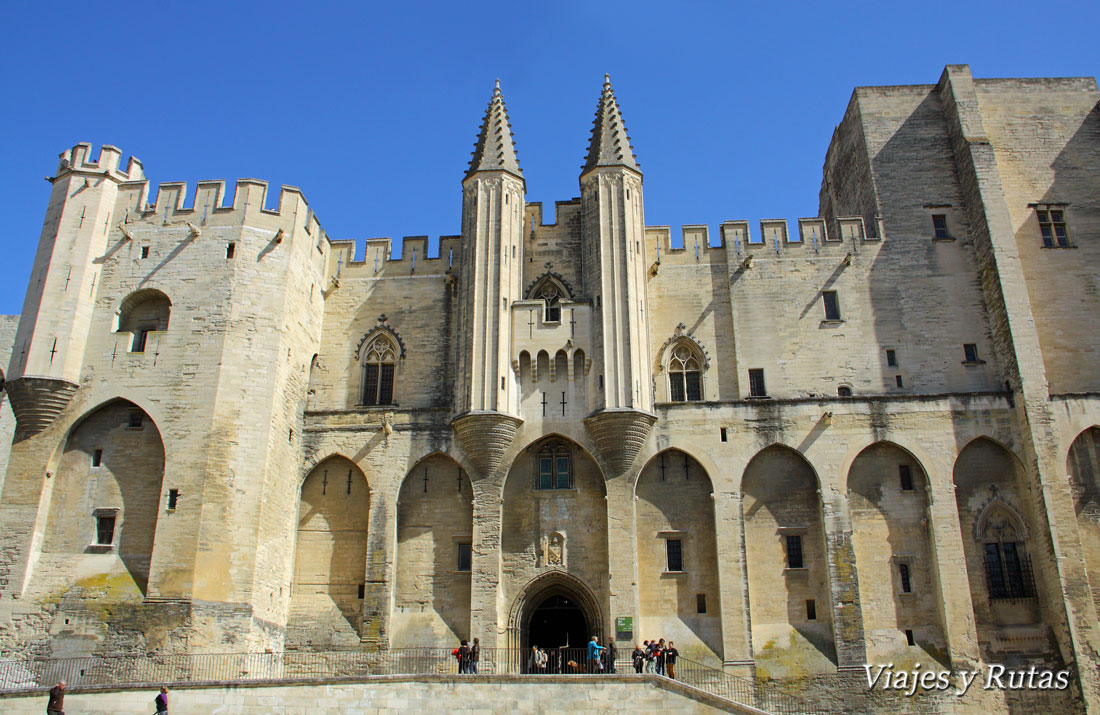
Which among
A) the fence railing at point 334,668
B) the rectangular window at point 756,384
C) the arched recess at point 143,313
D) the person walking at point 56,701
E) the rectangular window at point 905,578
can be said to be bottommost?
the person walking at point 56,701

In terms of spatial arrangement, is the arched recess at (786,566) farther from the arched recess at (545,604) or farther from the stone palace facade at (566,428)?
the arched recess at (545,604)

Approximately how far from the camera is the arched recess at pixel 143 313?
25.1m

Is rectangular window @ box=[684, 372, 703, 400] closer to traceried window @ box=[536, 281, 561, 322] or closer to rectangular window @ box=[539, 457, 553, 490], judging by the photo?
traceried window @ box=[536, 281, 561, 322]

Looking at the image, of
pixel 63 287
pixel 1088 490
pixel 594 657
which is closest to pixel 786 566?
pixel 594 657

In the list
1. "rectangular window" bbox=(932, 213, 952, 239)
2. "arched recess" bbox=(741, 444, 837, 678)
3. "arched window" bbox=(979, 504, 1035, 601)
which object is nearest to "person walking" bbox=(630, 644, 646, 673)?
"arched recess" bbox=(741, 444, 837, 678)

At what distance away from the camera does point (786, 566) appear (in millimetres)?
24203

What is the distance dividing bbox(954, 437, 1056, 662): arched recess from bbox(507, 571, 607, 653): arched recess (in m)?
9.61

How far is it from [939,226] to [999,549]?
397 inches

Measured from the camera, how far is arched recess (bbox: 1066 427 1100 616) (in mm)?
23469

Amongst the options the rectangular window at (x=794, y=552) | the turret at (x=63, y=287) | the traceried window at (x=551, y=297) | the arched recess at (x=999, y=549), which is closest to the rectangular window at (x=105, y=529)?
the turret at (x=63, y=287)

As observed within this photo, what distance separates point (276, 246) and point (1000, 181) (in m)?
21.4

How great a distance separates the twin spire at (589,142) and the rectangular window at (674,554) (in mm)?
10915

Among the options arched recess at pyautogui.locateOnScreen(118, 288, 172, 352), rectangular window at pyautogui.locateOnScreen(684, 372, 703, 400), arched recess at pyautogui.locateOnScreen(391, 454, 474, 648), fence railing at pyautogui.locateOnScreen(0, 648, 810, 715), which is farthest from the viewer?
rectangular window at pyautogui.locateOnScreen(684, 372, 703, 400)

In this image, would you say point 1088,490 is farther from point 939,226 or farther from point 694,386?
point 694,386
